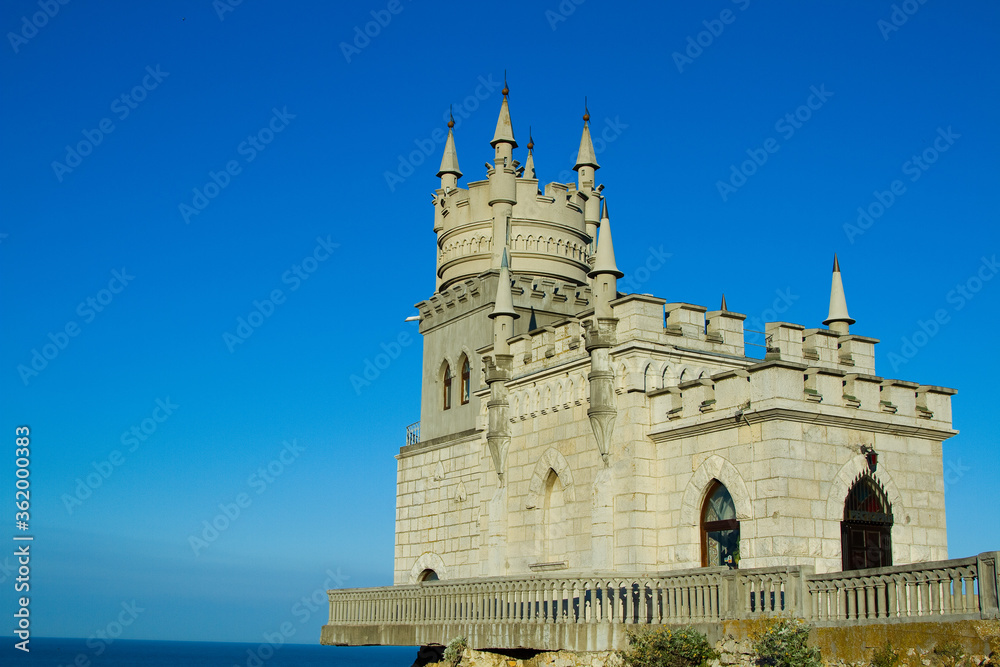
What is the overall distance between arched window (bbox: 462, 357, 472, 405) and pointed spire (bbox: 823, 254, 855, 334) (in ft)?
32.8

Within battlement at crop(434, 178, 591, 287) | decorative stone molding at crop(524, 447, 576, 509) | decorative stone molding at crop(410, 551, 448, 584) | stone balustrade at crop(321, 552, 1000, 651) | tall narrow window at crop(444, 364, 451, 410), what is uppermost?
battlement at crop(434, 178, 591, 287)

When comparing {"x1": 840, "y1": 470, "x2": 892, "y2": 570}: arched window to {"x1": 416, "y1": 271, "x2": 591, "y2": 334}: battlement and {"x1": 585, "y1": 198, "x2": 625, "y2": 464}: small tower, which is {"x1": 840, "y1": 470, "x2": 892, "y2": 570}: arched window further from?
{"x1": 416, "y1": 271, "x2": 591, "y2": 334}: battlement

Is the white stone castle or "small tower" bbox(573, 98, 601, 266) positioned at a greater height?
"small tower" bbox(573, 98, 601, 266)

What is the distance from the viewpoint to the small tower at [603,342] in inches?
921

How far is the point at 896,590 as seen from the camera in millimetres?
15648

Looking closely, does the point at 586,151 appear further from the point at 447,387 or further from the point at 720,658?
the point at 720,658

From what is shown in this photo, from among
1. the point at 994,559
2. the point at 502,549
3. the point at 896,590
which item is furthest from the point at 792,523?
the point at 502,549

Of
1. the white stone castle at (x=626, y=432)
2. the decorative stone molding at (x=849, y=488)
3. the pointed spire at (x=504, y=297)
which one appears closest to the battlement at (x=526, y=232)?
the white stone castle at (x=626, y=432)

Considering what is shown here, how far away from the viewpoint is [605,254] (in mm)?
24672

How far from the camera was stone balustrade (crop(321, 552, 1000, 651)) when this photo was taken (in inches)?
593

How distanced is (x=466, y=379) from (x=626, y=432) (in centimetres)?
877

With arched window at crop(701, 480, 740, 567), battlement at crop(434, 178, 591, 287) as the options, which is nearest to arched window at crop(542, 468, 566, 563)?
arched window at crop(701, 480, 740, 567)

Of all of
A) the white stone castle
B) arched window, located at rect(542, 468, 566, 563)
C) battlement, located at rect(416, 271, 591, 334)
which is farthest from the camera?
battlement, located at rect(416, 271, 591, 334)

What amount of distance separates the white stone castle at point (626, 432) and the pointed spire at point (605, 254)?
0.06m
